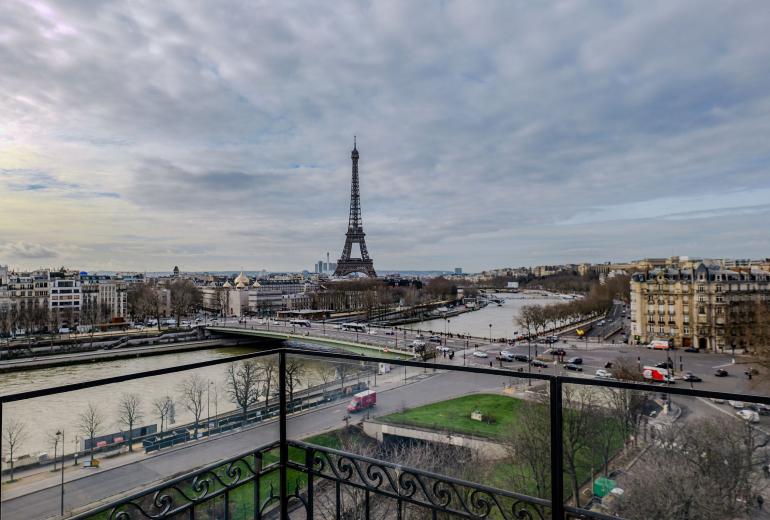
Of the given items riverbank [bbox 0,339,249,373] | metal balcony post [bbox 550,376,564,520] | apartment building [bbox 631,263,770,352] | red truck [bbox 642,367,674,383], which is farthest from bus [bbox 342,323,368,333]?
metal balcony post [bbox 550,376,564,520]

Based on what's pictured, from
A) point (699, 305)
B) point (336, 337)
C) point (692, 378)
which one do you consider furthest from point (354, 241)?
point (692, 378)

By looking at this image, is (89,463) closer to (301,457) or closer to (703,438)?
(301,457)

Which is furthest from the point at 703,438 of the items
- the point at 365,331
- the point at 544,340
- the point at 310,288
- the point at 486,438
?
the point at 310,288

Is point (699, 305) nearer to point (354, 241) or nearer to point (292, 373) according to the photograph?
point (292, 373)

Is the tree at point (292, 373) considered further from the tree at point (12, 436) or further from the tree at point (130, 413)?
the tree at point (12, 436)

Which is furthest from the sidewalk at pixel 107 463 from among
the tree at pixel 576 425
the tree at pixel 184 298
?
the tree at pixel 184 298

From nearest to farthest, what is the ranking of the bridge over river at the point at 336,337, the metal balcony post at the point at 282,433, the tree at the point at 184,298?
1. the metal balcony post at the point at 282,433
2. the bridge over river at the point at 336,337
3. the tree at the point at 184,298

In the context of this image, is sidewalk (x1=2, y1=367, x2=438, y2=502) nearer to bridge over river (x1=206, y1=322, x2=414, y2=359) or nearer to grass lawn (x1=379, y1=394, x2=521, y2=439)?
grass lawn (x1=379, y1=394, x2=521, y2=439)
